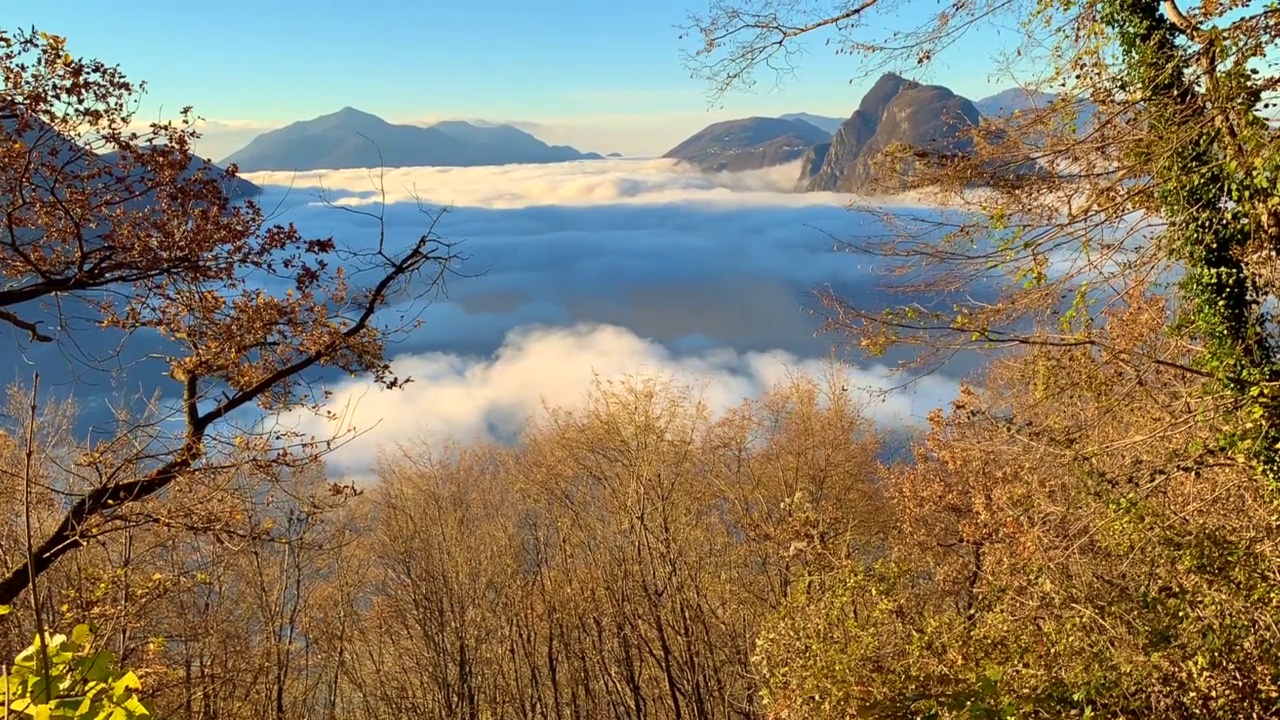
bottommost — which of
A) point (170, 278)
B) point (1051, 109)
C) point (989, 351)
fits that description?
point (989, 351)

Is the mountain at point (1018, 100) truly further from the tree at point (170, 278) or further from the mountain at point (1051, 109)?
the tree at point (170, 278)

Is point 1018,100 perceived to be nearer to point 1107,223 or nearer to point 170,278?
point 1107,223

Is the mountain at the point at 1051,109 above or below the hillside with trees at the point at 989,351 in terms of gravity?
above

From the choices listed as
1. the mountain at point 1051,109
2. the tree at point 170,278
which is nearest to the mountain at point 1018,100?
the mountain at point 1051,109

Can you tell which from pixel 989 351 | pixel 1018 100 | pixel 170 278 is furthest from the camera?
pixel 989 351

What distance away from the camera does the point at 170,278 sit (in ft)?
15.8

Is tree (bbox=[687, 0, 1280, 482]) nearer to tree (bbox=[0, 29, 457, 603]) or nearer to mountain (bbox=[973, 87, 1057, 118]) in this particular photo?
mountain (bbox=[973, 87, 1057, 118])

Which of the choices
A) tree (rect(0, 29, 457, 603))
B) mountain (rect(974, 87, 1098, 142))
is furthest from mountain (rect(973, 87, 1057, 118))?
tree (rect(0, 29, 457, 603))

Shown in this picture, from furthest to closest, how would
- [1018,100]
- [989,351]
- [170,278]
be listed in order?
1. [989,351]
2. [1018,100]
3. [170,278]

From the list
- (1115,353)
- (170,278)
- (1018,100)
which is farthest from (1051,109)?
(170,278)

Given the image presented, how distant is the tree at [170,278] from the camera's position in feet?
14.1

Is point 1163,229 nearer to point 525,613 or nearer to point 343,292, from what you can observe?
point 343,292

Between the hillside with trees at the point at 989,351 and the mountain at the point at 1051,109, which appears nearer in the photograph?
the hillside with trees at the point at 989,351

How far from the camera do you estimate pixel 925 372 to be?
6.16 meters
